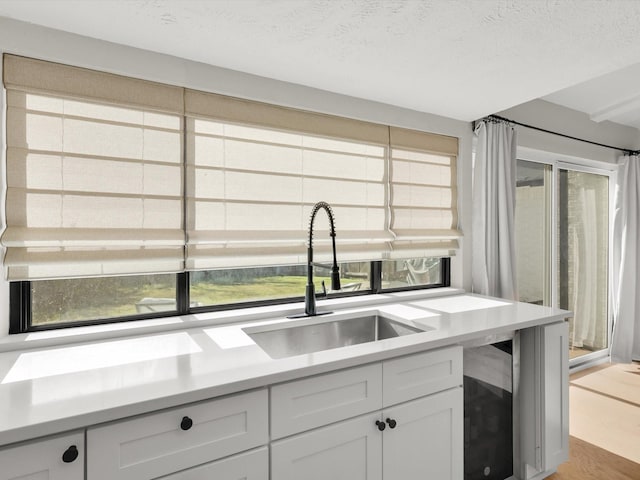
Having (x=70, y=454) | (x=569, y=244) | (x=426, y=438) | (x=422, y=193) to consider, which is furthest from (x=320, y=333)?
(x=569, y=244)

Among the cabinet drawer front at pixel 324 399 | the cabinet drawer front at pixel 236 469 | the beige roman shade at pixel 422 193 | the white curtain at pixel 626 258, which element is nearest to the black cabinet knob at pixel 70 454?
the cabinet drawer front at pixel 236 469

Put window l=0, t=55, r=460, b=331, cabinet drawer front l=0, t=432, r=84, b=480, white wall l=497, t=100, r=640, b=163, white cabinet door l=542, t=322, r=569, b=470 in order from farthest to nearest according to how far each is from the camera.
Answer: white wall l=497, t=100, r=640, b=163, white cabinet door l=542, t=322, r=569, b=470, window l=0, t=55, r=460, b=331, cabinet drawer front l=0, t=432, r=84, b=480

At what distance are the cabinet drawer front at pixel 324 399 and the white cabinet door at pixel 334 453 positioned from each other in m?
0.04

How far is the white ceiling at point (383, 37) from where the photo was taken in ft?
4.45

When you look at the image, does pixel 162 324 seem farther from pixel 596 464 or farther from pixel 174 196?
pixel 596 464

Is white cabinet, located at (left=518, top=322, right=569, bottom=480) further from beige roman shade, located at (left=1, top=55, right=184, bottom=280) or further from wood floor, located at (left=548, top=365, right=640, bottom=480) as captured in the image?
beige roman shade, located at (left=1, top=55, right=184, bottom=280)

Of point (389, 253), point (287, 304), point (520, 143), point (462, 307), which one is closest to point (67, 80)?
point (287, 304)

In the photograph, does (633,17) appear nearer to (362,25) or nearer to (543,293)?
(362,25)

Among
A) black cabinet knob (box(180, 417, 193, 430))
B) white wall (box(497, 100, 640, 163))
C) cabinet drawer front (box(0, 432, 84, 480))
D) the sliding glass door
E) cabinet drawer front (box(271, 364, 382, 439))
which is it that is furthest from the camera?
the sliding glass door

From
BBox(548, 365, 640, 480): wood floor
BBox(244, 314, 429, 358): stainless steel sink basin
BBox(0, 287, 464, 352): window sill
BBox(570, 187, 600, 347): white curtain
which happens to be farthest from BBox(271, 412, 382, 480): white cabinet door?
BBox(570, 187, 600, 347): white curtain

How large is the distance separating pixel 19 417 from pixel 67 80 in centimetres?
130

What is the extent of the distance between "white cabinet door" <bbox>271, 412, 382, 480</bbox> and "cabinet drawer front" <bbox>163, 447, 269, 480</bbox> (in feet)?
0.11

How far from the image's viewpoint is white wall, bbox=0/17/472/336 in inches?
56.5

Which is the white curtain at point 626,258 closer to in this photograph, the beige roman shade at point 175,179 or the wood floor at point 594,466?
the wood floor at point 594,466
